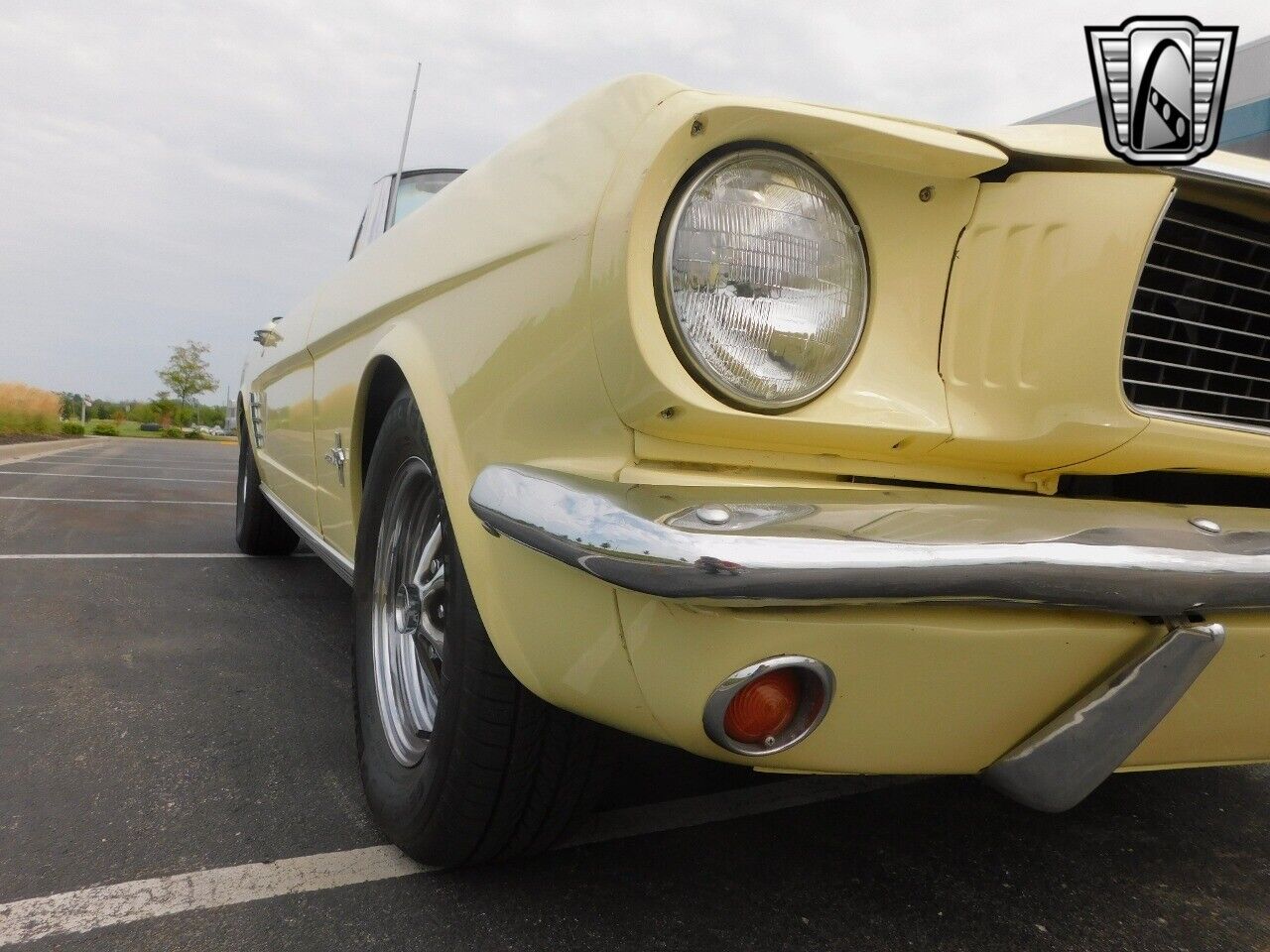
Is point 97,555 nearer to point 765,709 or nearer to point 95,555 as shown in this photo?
point 95,555

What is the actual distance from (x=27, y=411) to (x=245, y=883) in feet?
76.2

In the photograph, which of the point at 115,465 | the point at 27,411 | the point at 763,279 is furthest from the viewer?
the point at 27,411

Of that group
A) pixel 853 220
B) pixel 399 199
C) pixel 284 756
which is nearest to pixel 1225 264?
pixel 853 220

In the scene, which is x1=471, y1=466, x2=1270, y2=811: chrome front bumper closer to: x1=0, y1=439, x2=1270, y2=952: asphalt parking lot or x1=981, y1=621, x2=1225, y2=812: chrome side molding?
x1=981, y1=621, x2=1225, y2=812: chrome side molding

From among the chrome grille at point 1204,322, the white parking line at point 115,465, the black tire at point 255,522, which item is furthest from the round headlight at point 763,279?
the white parking line at point 115,465

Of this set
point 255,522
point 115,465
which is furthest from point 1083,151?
point 115,465

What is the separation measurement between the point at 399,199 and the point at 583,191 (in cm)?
204

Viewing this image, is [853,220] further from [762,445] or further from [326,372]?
[326,372]

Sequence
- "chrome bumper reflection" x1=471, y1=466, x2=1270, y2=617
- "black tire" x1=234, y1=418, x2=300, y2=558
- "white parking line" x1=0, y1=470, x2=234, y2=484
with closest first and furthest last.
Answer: "chrome bumper reflection" x1=471, y1=466, x2=1270, y2=617, "black tire" x1=234, y1=418, x2=300, y2=558, "white parking line" x1=0, y1=470, x2=234, y2=484

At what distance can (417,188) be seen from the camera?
312 cm

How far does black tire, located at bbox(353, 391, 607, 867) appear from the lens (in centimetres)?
145

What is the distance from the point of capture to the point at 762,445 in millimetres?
1166

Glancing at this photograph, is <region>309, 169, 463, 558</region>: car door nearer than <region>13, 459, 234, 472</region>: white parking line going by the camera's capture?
Yes

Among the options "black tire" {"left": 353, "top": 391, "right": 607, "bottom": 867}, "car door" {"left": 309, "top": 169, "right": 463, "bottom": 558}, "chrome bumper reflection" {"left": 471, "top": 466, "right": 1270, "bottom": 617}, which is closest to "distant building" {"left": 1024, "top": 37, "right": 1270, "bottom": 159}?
"car door" {"left": 309, "top": 169, "right": 463, "bottom": 558}
